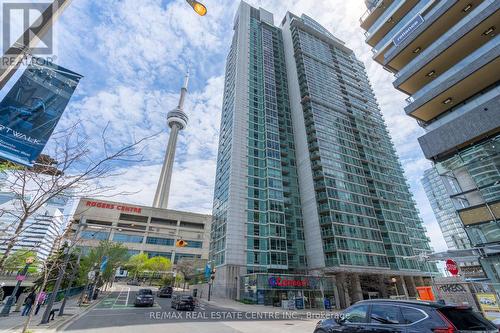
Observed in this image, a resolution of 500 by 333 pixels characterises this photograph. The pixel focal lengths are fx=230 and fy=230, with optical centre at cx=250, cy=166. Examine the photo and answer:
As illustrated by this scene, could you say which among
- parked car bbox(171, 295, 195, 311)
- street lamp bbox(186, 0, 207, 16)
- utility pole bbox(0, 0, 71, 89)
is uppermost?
street lamp bbox(186, 0, 207, 16)

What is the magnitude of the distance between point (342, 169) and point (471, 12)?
39790 mm

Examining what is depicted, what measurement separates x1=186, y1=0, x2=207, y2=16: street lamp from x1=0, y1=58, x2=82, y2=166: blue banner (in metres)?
5.20

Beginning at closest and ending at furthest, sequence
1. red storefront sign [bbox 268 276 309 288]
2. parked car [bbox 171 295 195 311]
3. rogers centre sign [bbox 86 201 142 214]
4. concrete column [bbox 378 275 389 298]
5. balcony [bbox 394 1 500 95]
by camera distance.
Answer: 1. balcony [bbox 394 1 500 95]
2. parked car [bbox 171 295 195 311]
3. red storefront sign [bbox 268 276 309 288]
4. concrete column [bbox 378 275 389 298]
5. rogers centre sign [bbox 86 201 142 214]

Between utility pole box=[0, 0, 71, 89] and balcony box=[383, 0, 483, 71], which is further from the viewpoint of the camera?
balcony box=[383, 0, 483, 71]

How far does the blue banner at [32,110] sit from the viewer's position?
702cm

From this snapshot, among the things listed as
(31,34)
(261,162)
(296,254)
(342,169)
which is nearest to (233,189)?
(261,162)

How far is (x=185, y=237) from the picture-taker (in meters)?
82.5

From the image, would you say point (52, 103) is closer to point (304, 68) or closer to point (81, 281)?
point (81, 281)

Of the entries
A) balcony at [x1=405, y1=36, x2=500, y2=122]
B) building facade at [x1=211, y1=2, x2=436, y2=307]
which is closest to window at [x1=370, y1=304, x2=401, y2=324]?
balcony at [x1=405, y1=36, x2=500, y2=122]

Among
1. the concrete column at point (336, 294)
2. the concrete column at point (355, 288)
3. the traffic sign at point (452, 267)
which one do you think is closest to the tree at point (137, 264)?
the concrete column at point (336, 294)

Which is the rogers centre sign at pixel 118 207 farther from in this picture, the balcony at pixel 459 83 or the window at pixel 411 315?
the window at pixel 411 315

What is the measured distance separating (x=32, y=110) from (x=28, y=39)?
5051 millimetres

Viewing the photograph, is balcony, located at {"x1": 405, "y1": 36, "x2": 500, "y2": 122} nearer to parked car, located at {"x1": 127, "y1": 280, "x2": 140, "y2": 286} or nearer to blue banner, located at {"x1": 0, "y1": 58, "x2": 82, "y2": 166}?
blue banner, located at {"x1": 0, "y1": 58, "x2": 82, "y2": 166}

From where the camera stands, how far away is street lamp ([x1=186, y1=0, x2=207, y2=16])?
4.94 meters
